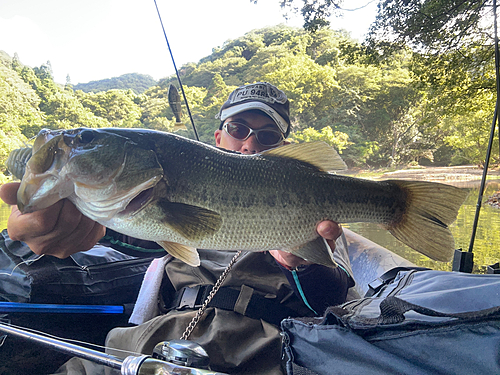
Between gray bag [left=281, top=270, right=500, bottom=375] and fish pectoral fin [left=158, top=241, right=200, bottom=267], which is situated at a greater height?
fish pectoral fin [left=158, top=241, right=200, bottom=267]

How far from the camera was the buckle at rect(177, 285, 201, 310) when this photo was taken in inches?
62.0

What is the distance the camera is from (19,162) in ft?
3.02

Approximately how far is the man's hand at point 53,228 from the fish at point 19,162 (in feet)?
0.19

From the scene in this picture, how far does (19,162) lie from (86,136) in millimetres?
211

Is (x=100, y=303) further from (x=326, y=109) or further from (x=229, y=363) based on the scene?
(x=326, y=109)

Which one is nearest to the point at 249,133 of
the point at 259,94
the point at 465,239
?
the point at 259,94

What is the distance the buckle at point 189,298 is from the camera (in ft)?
5.16

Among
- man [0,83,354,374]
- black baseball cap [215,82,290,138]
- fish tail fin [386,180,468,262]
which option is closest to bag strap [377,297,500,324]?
fish tail fin [386,180,468,262]

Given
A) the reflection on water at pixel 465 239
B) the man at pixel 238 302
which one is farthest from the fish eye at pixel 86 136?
the reflection on water at pixel 465 239

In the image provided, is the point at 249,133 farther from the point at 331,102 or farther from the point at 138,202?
the point at 331,102

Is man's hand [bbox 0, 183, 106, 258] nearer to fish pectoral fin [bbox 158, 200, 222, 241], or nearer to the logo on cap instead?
fish pectoral fin [bbox 158, 200, 222, 241]

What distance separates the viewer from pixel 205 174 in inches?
39.7

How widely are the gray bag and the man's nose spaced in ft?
4.78

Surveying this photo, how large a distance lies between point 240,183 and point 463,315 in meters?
0.75
